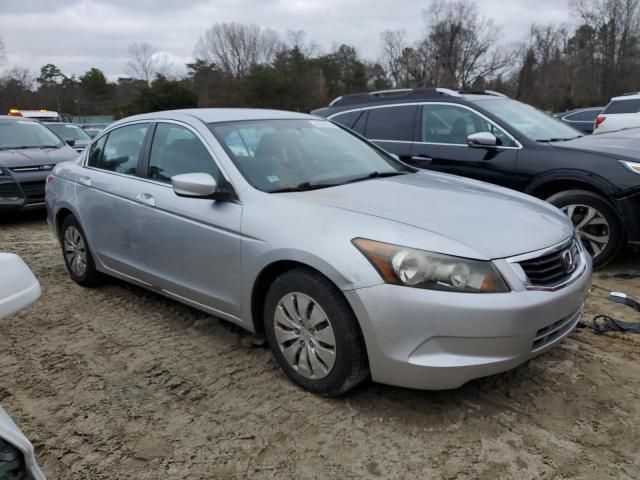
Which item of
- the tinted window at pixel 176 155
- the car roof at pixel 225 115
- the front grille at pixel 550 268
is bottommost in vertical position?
the front grille at pixel 550 268

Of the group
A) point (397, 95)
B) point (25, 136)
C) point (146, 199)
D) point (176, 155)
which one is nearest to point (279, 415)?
point (146, 199)

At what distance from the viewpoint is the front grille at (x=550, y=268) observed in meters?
2.55

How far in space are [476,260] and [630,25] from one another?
2521 inches

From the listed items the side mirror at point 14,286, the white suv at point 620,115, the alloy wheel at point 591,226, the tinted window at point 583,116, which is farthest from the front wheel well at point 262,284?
the tinted window at point 583,116

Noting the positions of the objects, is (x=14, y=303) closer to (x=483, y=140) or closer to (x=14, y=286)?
(x=14, y=286)

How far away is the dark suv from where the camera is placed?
4645mm

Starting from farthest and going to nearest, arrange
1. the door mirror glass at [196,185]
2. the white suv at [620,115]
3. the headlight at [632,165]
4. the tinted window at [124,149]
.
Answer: the white suv at [620,115] < the headlight at [632,165] < the tinted window at [124,149] < the door mirror glass at [196,185]

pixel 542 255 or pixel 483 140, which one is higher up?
pixel 483 140

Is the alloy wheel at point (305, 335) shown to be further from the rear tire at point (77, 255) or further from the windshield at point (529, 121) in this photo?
the windshield at point (529, 121)

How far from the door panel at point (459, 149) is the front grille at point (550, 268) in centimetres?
256

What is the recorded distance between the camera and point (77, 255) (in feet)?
15.5

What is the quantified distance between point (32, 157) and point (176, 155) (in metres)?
5.68

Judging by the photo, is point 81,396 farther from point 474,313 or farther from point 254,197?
point 474,313

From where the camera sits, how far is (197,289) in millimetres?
3377
